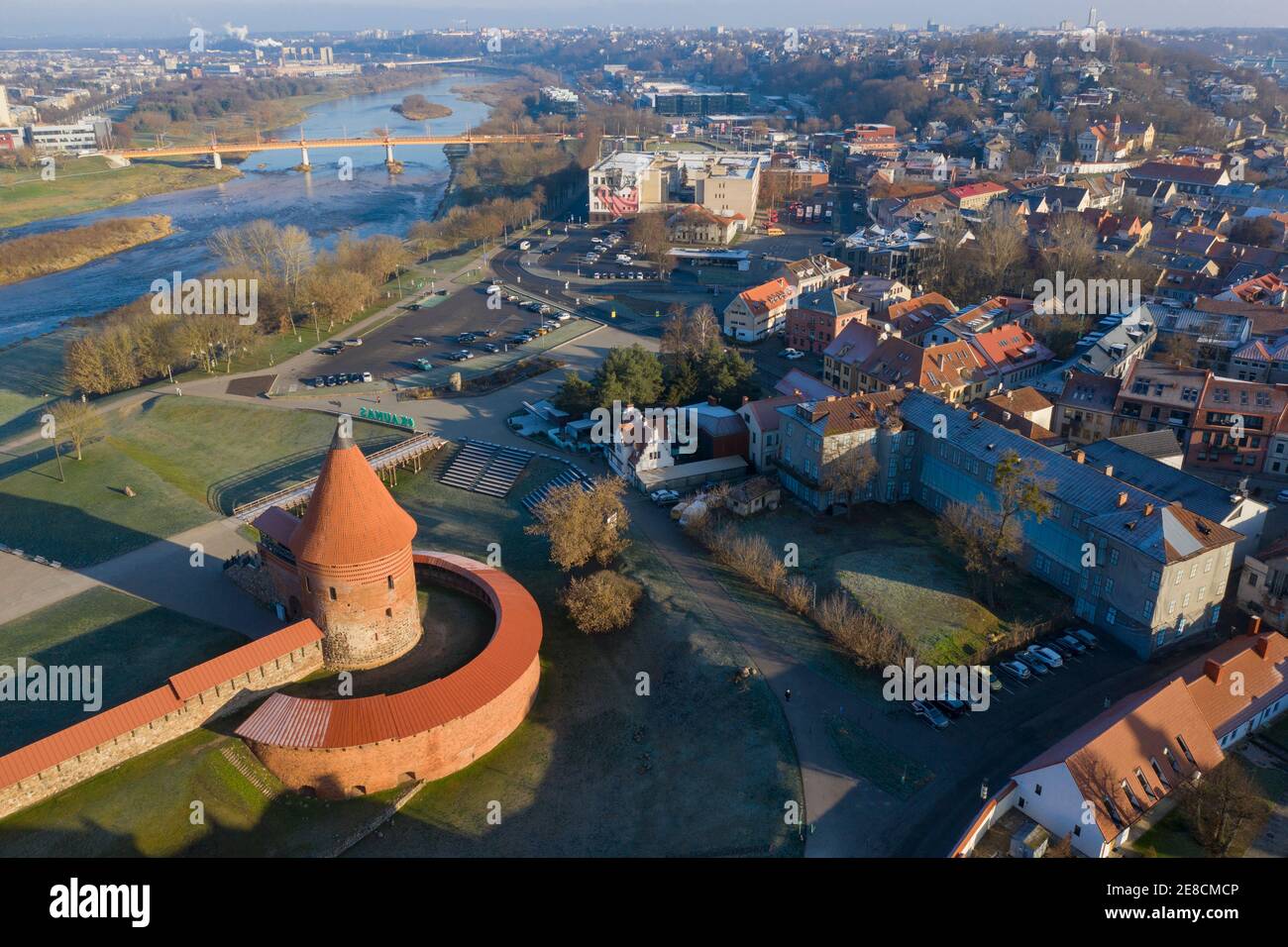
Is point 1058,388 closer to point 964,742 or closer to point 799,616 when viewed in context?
point 799,616

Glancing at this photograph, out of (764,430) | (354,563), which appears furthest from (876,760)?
(764,430)

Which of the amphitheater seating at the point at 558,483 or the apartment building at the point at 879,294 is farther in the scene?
the apartment building at the point at 879,294

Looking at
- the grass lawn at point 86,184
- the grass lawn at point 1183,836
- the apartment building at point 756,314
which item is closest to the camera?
the grass lawn at point 1183,836

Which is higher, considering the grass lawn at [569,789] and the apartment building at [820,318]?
the apartment building at [820,318]

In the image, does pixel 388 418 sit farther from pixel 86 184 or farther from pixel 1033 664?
pixel 86 184

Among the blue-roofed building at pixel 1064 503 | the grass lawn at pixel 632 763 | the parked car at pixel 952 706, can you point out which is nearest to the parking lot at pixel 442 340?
the blue-roofed building at pixel 1064 503

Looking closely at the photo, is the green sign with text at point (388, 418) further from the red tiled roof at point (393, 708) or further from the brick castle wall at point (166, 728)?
the red tiled roof at point (393, 708)

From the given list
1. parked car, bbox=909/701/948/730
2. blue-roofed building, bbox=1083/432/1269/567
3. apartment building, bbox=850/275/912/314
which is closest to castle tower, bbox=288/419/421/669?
parked car, bbox=909/701/948/730
